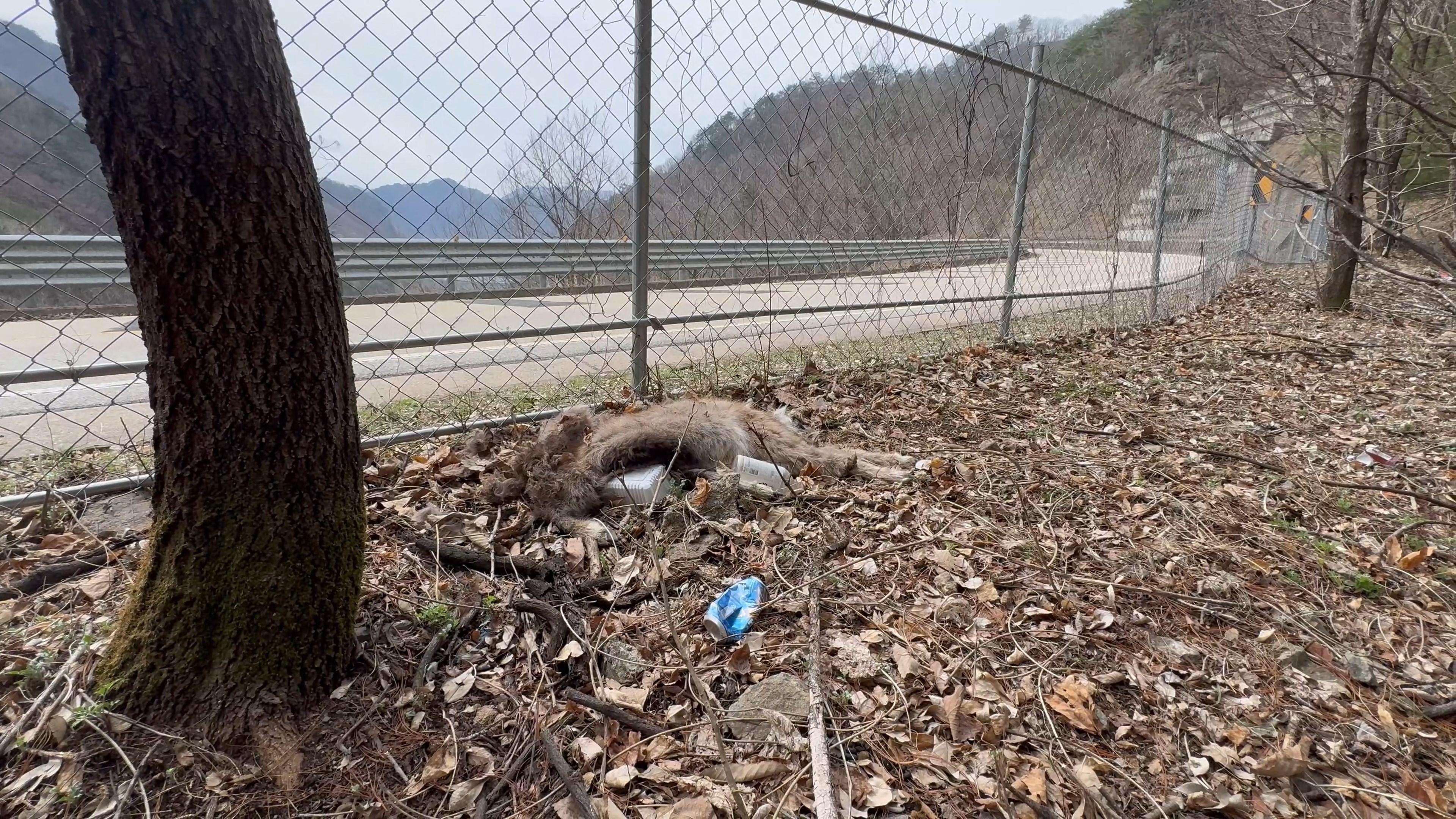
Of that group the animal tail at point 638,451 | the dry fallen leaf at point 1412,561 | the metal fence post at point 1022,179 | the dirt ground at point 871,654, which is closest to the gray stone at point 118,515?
the dirt ground at point 871,654

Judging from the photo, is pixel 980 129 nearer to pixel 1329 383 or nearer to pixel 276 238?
pixel 1329 383

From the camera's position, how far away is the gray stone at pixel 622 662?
150 centimetres

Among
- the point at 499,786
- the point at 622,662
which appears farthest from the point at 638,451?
the point at 499,786

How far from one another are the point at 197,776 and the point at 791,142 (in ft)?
11.4

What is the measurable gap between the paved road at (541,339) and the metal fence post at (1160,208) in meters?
0.15

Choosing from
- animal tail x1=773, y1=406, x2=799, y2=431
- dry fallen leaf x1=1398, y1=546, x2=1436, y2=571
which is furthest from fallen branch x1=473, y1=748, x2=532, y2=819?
dry fallen leaf x1=1398, y1=546, x2=1436, y2=571

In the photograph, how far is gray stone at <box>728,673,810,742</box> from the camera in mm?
1354

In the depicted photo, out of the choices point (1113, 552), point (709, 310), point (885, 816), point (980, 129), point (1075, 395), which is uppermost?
point (980, 129)

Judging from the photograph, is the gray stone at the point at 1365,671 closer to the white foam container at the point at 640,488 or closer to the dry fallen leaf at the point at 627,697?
the dry fallen leaf at the point at 627,697

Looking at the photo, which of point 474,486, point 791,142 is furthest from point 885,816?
point 791,142

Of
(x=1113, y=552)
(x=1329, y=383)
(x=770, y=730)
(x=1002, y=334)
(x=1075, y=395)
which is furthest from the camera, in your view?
(x=1002, y=334)

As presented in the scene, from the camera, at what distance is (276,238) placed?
1.15m

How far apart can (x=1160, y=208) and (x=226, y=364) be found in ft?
25.3

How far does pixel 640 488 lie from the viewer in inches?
88.4
